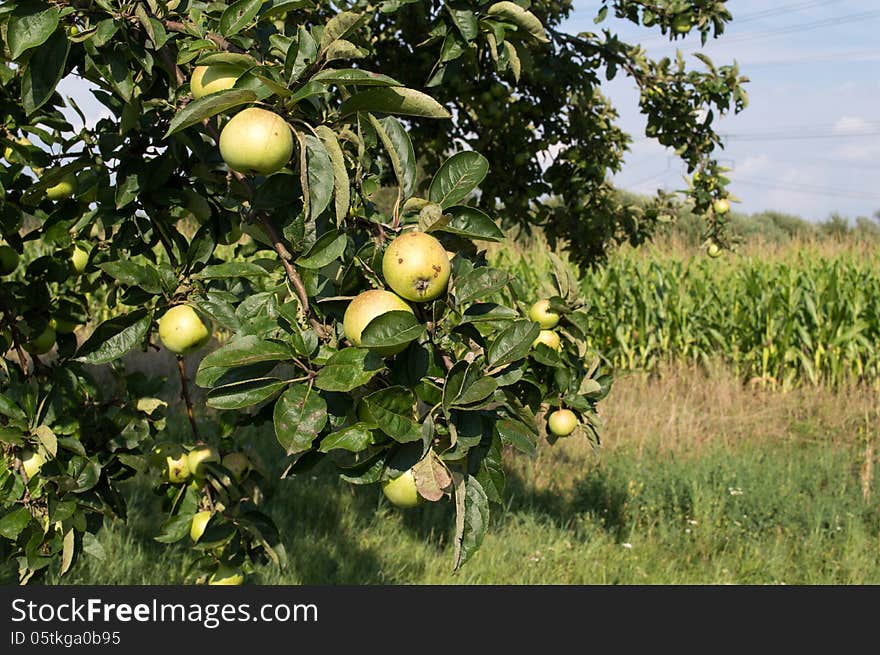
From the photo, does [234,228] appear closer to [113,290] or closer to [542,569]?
[113,290]

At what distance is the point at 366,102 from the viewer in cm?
102

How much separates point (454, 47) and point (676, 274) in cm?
613

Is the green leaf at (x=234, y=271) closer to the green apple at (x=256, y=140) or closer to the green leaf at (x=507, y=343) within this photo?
the green apple at (x=256, y=140)

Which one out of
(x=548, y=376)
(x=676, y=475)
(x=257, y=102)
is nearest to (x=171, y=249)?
(x=257, y=102)

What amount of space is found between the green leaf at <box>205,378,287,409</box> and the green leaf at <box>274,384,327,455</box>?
3 centimetres

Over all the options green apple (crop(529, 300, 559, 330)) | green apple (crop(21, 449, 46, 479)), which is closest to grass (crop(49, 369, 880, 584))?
green apple (crop(21, 449, 46, 479))

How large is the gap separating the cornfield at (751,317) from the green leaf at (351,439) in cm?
538

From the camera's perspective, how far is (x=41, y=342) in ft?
5.84

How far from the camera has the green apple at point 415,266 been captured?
0.90 metres

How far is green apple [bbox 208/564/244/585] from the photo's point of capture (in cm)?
160

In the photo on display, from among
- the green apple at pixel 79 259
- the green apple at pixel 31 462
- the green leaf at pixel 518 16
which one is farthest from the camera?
the green apple at pixel 79 259

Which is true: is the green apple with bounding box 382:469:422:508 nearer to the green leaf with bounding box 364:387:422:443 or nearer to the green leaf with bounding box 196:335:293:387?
the green leaf with bounding box 364:387:422:443

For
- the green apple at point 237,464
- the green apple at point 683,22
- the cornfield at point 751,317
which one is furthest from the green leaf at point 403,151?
the cornfield at point 751,317

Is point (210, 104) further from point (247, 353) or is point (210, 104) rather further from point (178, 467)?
point (178, 467)
